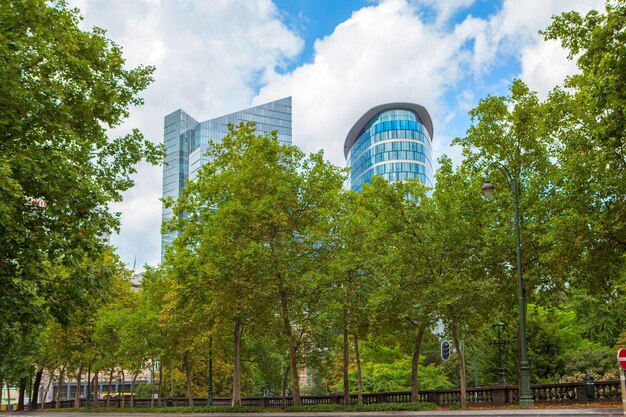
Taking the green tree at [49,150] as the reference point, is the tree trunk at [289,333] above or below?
below

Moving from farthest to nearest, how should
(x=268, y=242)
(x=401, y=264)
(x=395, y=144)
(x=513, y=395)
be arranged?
(x=395, y=144) → (x=268, y=242) → (x=401, y=264) → (x=513, y=395)

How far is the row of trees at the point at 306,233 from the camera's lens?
48.2ft

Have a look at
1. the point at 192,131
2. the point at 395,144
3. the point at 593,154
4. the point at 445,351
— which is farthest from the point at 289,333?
the point at 192,131

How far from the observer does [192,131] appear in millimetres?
169875

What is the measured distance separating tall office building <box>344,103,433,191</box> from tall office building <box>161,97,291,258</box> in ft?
109

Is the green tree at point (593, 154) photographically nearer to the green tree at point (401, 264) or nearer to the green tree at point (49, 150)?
the green tree at point (401, 264)

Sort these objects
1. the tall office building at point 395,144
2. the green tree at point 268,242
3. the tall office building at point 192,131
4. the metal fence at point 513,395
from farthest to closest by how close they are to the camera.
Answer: the tall office building at point 192,131, the tall office building at point 395,144, the green tree at point 268,242, the metal fence at point 513,395

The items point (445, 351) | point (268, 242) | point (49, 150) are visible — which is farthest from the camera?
point (445, 351)

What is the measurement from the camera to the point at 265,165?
28906 mm

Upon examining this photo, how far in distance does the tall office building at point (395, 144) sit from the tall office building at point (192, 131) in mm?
33272

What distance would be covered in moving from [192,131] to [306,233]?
484 feet

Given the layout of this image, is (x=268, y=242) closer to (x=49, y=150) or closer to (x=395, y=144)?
(x=49, y=150)

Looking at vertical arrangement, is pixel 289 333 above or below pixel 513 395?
above

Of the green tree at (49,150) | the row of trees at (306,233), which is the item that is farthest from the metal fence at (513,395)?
the green tree at (49,150)
